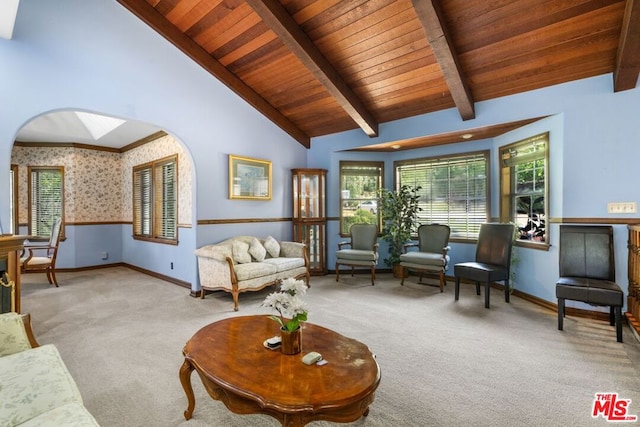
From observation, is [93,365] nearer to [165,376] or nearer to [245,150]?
[165,376]

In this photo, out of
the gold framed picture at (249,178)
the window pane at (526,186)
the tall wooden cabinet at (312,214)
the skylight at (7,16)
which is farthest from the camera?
the tall wooden cabinet at (312,214)

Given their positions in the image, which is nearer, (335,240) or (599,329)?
(599,329)

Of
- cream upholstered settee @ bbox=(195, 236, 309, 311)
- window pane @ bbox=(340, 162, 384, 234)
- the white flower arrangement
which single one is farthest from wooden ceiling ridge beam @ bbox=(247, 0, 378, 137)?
the white flower arrangement

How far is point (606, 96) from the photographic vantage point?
3.39 meters

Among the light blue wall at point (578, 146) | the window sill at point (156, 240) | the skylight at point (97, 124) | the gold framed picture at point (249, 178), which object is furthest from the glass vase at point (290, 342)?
the skylight at point (97, 124)

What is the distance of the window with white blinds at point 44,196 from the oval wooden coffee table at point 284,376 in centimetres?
625

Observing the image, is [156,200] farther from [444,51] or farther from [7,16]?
[444,51]

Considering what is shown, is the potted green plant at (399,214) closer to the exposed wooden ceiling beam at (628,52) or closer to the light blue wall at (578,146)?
the light blue wall at (578,146)

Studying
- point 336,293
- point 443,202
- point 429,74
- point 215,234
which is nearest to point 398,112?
point 429,74

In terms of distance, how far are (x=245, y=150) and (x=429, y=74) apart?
3.02 metres

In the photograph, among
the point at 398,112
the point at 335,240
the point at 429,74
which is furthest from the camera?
the point at 335,240

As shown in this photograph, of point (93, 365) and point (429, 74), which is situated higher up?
point (429, 74)
